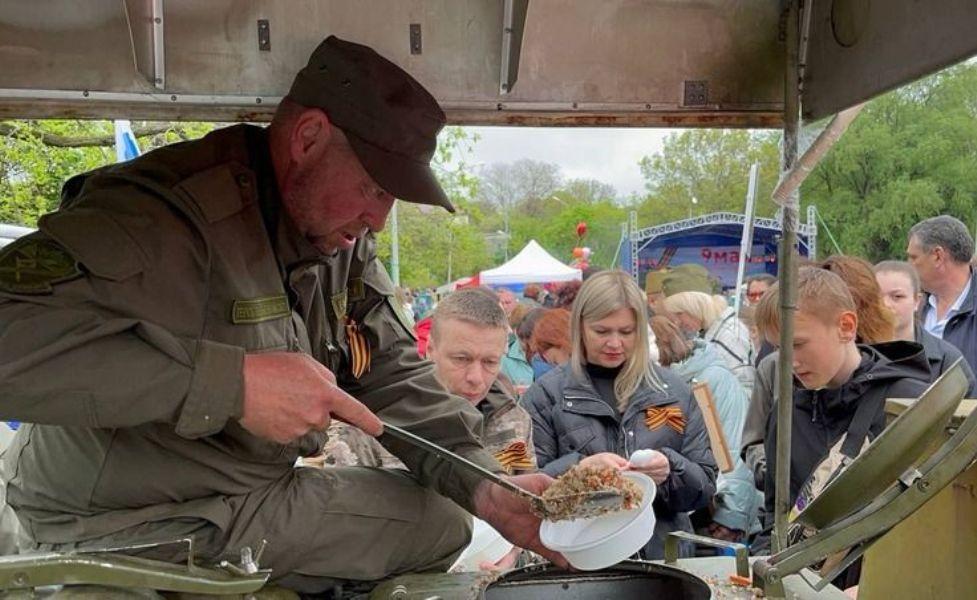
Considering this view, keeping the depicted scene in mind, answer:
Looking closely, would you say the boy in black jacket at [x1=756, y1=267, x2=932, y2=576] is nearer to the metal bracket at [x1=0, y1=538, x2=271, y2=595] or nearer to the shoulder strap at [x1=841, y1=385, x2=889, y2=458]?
the shoulder strap at [x1=841, y1=385, x2=889, y2=458]

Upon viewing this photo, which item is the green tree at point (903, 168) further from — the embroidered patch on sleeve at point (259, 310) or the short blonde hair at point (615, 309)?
the embroidered patch on sleeve at point (259, 310)

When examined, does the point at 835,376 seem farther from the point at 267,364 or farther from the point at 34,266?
the point at 34,266

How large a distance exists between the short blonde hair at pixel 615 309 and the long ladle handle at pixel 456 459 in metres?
1.44

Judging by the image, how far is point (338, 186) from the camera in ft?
6.05

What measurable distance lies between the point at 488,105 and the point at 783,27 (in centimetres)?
71

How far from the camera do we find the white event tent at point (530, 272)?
40.9 ft

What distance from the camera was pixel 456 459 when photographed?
5.76 feet

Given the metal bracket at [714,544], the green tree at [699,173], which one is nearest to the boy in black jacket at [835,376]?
the metal bracket at [714,544]

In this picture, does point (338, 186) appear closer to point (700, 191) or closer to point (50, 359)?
point (50, 359)

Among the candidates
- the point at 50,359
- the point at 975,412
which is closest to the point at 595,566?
the point at 975,412

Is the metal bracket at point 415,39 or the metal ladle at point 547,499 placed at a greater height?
the metal bracket at point 415,39

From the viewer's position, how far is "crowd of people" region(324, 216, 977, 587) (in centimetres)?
273

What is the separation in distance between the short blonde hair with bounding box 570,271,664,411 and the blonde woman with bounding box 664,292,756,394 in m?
2.05

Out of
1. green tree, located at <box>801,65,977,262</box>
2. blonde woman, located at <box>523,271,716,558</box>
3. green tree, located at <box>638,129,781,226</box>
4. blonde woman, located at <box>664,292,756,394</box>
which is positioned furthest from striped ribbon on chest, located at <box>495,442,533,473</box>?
green tree, located at <box>638,129,781,226</box>
